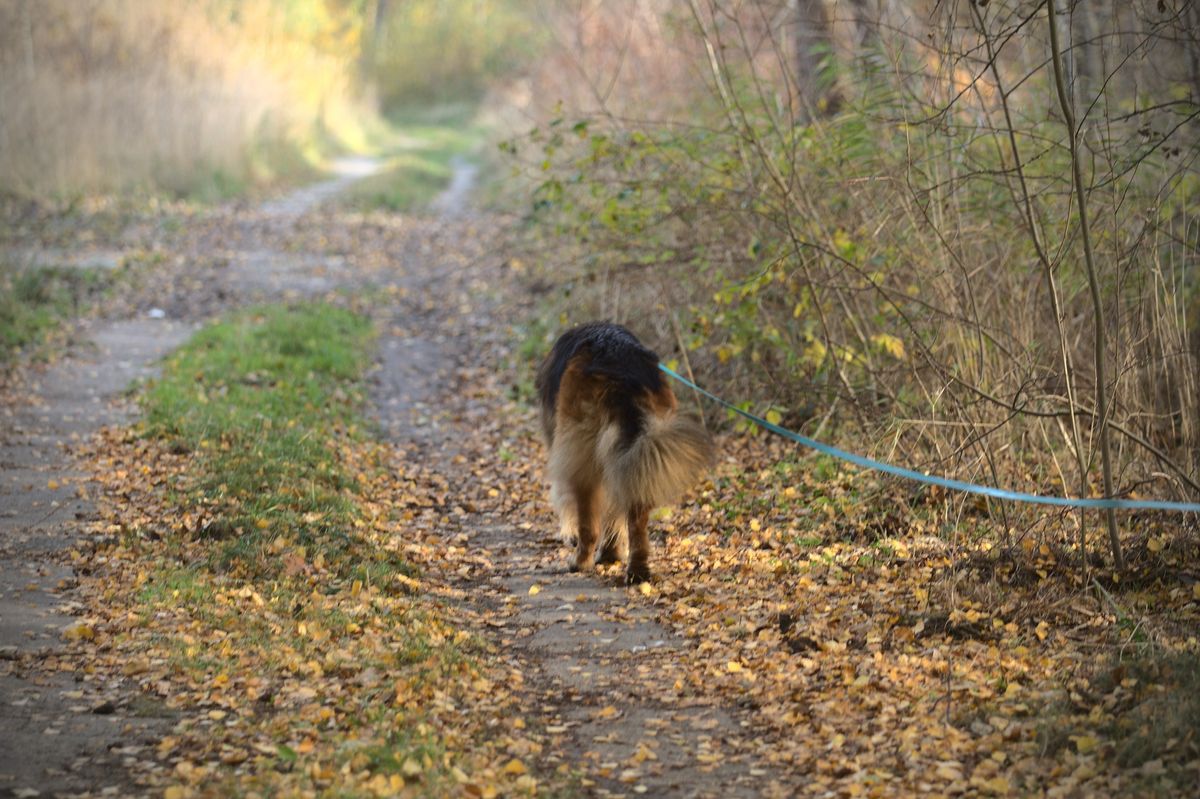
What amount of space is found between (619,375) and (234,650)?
2346mm

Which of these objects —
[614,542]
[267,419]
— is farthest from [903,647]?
[267,419]

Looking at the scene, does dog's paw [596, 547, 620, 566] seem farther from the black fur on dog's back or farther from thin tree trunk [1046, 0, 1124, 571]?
thin tree trunk [1046, 0, 1124, 571]

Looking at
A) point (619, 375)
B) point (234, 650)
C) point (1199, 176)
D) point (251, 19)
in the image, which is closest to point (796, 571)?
point (619, 375)

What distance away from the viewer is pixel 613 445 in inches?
246

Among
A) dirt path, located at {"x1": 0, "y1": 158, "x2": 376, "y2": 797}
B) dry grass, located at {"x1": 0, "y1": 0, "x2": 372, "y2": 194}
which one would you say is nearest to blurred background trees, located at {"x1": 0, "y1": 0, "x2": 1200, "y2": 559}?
dirt path, located at {"x1": 0, "y1": 158, "x2": 376, "y2": 797}

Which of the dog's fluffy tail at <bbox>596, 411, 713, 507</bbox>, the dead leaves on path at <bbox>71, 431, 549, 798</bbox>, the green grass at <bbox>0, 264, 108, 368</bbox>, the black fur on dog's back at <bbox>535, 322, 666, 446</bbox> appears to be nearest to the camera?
the dead leaves on path at <bbox>71, 431, 549, 798</bbox>

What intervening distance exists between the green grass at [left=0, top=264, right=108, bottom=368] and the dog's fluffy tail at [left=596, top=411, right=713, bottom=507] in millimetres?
7053

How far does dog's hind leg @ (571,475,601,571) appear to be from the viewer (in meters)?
6.66

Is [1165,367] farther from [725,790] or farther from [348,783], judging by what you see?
[348,783]

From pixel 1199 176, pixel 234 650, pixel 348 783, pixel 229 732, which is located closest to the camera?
pixel 348 783

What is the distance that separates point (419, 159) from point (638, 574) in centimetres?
2975

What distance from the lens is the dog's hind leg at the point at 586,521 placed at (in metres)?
6.66

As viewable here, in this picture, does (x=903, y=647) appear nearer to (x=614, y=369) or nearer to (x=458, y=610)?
(x=614, y=369)

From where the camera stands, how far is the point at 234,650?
5258mm
